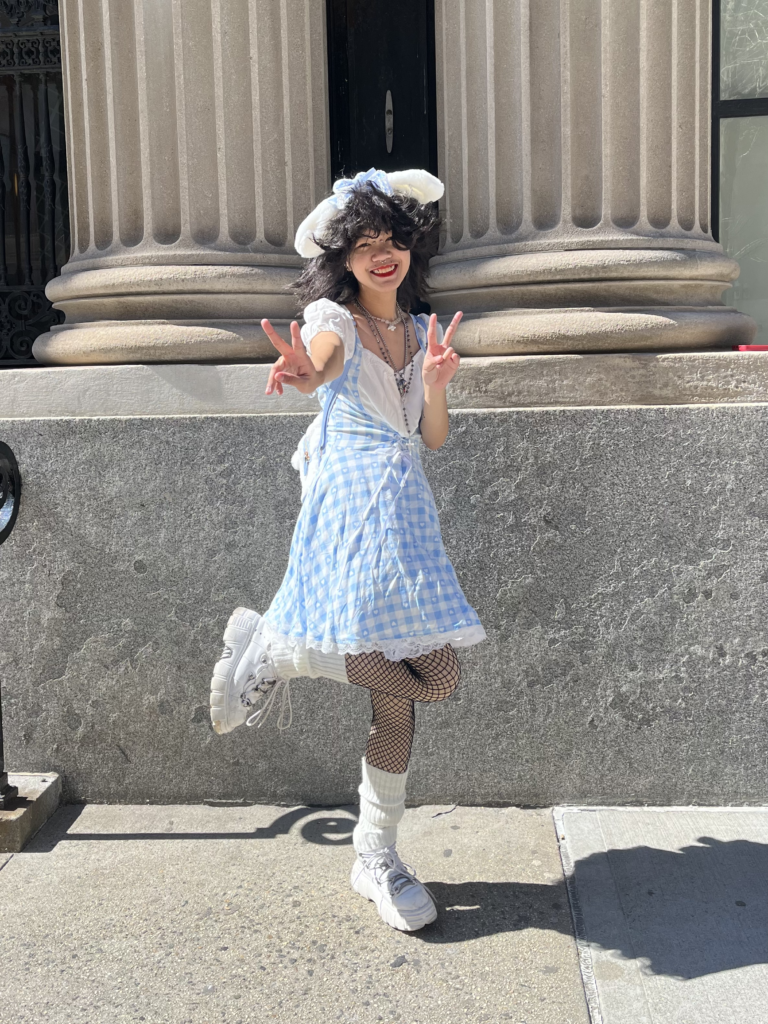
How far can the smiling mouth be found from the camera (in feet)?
9.70

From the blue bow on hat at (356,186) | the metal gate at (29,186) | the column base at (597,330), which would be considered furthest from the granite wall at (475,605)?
the metal gate at (29,186)

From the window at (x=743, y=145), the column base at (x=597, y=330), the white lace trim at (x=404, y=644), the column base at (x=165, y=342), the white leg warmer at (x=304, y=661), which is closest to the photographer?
the white lace trim at (x=404, y=644)

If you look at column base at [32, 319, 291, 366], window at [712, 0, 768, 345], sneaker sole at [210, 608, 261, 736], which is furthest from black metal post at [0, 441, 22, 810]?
window at [712, 0, 768, 345]

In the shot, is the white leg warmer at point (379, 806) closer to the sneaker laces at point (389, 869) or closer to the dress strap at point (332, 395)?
the sneaker laces at point (389, 869)

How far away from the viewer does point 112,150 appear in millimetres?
4168

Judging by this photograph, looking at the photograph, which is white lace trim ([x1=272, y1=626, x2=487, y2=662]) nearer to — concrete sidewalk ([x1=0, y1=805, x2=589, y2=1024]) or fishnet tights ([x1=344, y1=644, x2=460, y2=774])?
fishnet tights ([x1=344, y1=644, x2=460, y2=774])

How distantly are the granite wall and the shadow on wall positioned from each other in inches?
16.2

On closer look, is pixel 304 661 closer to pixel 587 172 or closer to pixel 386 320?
pixel 386 320

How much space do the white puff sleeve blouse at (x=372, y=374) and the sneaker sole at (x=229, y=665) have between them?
2.54ft

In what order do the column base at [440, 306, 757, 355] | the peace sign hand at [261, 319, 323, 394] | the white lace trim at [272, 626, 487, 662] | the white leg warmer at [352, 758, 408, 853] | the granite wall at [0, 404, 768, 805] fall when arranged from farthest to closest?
the column base at [440, 306, 757, 355] < the granite wall at [0, 404, 768, 805] < the white leg warmer at [352, 758, 408, 853] < the white lace trim at [272, 626, 487, 662] < the peace sign hand at [261, 319, 323, 394]

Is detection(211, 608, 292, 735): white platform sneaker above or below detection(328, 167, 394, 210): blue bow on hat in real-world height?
below

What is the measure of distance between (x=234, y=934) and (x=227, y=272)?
244cm

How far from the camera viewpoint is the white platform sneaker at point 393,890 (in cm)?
304

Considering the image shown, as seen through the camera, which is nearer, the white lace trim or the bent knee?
the white lace trim
